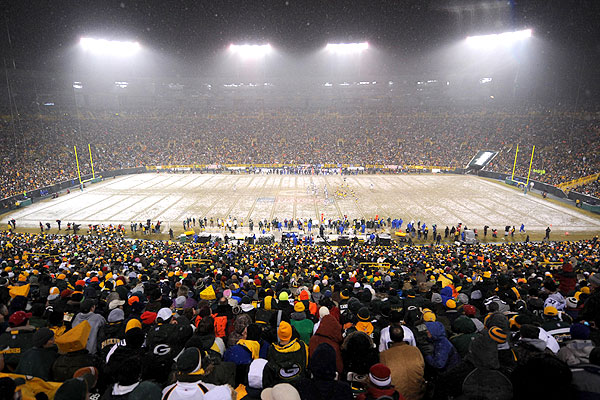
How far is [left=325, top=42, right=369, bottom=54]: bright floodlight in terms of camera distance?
8556 centimetres

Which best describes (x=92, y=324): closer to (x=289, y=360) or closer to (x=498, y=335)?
(x=289, y=360)

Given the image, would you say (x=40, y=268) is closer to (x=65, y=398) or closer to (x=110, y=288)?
(x=110, y=288)

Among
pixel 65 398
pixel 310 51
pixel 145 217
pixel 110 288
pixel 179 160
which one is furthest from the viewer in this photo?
pixel 310 51

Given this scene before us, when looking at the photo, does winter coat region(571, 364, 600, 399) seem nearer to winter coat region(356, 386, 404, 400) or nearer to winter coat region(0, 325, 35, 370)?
winter coat region(356, 386, 404, 400)

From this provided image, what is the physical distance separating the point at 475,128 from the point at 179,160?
210 ft

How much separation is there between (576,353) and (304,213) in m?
30.6

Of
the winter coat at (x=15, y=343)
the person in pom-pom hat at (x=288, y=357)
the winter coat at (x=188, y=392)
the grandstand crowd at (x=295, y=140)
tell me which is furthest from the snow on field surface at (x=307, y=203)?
the winter coat at (x=188, y=392)

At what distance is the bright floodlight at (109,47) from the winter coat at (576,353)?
89988 millimetres

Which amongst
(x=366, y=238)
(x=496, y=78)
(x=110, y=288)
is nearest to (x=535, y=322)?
(x=110, y=288)

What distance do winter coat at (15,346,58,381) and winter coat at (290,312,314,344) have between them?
11.1 feet

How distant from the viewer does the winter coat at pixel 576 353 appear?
3451 millimetres

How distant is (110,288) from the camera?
30.0ft

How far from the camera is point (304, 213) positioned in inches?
1340

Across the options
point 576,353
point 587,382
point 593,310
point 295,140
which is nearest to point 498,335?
point 576,353
